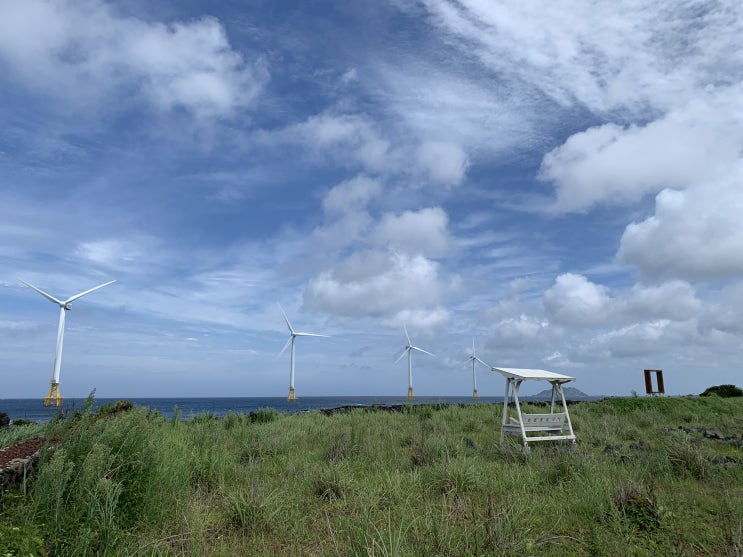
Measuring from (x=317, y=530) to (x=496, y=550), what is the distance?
2.05 meters

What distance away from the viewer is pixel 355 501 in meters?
6.20

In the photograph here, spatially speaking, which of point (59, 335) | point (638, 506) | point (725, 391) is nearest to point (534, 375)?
point (638, 506)

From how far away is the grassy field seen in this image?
15.8ft

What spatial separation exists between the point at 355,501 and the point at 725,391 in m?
22.9

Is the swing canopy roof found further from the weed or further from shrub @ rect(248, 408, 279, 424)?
shrub @ rect(248, 408, 279, 424)

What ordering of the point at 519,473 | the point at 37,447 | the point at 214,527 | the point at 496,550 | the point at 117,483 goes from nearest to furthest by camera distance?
1. the point at 496,550
2. the point at 117,483
3. the point at 214,527
4. the point at 37,447
5. the point at 519,473

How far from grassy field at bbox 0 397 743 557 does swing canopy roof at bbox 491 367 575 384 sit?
2194 millimetres

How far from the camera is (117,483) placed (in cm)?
530

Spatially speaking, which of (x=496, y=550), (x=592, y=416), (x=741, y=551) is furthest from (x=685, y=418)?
(x=496, y=550)

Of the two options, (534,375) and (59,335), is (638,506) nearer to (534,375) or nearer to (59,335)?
(534,375)

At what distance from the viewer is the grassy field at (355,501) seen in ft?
15.8

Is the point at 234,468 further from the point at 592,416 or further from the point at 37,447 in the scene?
the point at 592,416

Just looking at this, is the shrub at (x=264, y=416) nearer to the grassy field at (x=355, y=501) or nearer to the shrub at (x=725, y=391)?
the grassy field at (x=355, y=501)

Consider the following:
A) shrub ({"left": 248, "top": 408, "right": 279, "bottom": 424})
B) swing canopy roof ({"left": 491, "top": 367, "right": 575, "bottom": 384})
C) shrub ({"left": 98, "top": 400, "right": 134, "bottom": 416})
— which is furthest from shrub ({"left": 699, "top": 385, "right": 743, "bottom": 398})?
shrub ({"left": 98, "top": 400, "right": 134, "bottom": 416})
